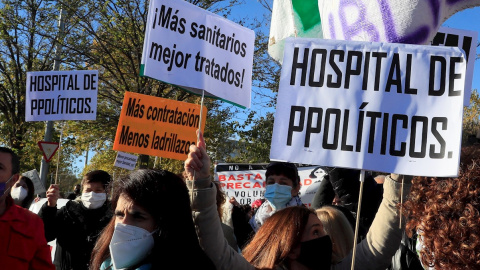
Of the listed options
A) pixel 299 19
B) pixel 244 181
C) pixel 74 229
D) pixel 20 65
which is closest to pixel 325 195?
pixel 299 19

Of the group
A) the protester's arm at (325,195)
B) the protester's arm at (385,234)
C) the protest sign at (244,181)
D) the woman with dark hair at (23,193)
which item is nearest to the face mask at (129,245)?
the protester's arm at (385,234)

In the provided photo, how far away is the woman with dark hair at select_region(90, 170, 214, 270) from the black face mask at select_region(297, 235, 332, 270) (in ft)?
1.47

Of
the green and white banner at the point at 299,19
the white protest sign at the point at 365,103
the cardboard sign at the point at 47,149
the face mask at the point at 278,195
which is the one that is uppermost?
the green and white banner at the point at 299,19

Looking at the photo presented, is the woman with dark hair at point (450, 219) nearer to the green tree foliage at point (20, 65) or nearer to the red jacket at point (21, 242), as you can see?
the red jacket at point (21, 242)

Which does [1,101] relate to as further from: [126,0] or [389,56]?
[389,56]

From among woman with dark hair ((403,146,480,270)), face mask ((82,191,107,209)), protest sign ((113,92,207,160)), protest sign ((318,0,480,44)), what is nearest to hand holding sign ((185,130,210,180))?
woman with dark hair ((403,146,480,270))

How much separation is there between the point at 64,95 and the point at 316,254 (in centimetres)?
604

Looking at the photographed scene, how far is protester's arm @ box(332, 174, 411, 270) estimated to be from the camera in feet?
9.33

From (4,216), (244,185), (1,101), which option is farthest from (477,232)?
(1,101)

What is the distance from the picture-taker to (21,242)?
337 centimetres

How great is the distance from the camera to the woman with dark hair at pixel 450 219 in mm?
1985

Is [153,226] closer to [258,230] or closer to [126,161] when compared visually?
[258,230]

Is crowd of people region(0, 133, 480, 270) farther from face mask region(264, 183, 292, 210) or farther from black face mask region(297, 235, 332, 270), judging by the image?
face mask region(264, 183, 292, 210)

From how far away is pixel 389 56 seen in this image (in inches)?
113
